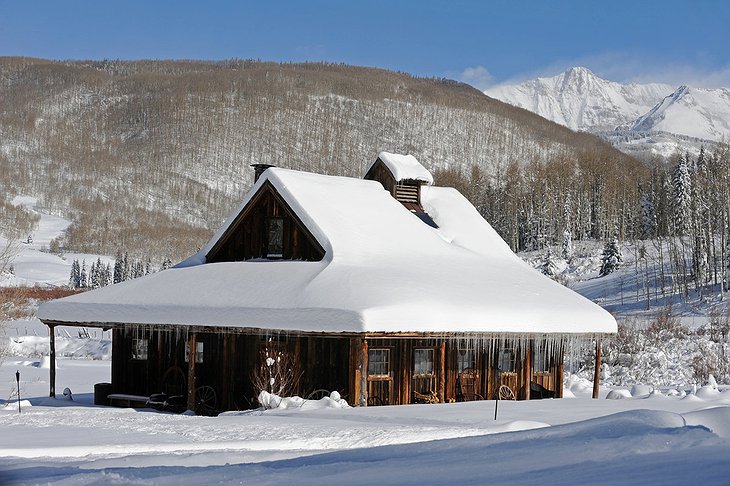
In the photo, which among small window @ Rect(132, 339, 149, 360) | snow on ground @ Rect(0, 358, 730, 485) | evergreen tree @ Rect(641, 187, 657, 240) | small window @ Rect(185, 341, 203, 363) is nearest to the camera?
snow on ground @ Rect(0, 358, 730, 485)

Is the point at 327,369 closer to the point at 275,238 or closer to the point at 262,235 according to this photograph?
the point at 275,238

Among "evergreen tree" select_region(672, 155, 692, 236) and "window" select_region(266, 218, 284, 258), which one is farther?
"evergreen tree" select_region(672, 155, 692, 236)

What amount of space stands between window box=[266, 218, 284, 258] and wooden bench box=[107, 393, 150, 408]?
5.09 m

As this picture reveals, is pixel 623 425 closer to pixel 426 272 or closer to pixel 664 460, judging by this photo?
pixel 664 460

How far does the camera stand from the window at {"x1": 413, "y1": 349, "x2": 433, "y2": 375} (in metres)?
23.0

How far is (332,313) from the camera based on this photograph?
65.9 ft

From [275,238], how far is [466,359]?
6.26m

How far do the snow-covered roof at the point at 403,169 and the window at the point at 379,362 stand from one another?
883 centimetres

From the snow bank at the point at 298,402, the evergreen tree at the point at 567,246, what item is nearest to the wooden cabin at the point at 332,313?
the snow bank at the point at 298,402

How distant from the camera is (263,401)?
20922 millimetres

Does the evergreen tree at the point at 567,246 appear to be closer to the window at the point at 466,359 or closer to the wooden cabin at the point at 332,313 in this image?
the wooden cabin at the point at 332,313

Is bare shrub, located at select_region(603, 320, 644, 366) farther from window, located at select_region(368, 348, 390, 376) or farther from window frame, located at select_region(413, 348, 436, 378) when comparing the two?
window, located at select_region(368, 348, 390, 376)

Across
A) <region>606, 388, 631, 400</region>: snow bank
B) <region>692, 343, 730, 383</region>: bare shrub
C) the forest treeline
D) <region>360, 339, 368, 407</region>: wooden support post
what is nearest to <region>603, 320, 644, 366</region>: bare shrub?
<region>692, 343, 730, 383</region>: bare shrub

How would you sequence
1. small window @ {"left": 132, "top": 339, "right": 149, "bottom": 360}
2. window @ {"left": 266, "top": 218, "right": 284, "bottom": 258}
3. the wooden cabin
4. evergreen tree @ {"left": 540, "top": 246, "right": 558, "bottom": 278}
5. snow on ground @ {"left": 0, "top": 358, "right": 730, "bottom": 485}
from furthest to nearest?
evergreen tree @ {"left": 540, "top": 246, "right": 558, "bottom": 278}
small window @ {"left": 132, "top": 339, "right": 149, "bottom": 360}
window @ {"left": 266, "top": 218, "right": 284, "bottom": 258}
the wooden cabin
snow on ground @ {"left": 0, "top": 358, "right": 730, "bottom": 485}
